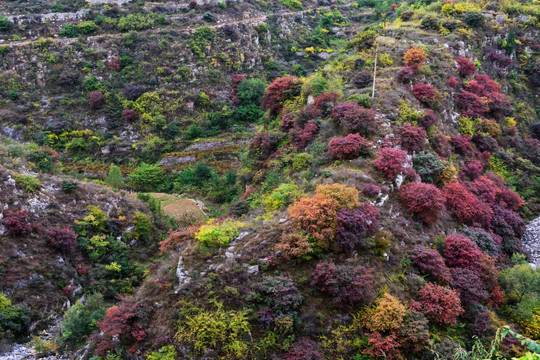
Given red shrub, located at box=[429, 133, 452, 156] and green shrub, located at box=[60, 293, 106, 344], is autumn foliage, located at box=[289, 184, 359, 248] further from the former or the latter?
green shrub, located at box=[60, 293, 106, 344]

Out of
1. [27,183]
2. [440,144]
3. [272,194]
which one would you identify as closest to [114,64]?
[27,183]

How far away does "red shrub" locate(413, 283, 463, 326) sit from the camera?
11.0 meters

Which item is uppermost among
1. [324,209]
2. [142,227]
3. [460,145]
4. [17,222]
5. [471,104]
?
[324,209]

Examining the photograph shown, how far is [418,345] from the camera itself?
9.90 m

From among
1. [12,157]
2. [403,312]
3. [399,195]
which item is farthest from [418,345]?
[12,157]

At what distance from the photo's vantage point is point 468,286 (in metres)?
12.3

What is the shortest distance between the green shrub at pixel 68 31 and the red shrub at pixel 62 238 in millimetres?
28705

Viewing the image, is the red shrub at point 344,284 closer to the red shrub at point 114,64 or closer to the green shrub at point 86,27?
the red shrub at point 114,64

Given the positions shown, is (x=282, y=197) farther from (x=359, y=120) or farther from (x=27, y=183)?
(x=27, y=183)

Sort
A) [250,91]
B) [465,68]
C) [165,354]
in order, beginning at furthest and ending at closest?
[250,91] < [465,68] < [165,354]

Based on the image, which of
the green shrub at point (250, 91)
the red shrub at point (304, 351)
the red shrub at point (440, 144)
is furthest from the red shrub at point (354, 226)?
the green shrub at point (250, 91)

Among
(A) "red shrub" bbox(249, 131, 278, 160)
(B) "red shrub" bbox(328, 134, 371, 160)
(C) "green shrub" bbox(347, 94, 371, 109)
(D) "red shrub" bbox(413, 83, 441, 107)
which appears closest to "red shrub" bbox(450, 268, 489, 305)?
(B) "red shrub" bbox(328, 134, 371, 160)

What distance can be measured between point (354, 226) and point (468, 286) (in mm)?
4519

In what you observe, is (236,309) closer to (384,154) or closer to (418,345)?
(418,345)
